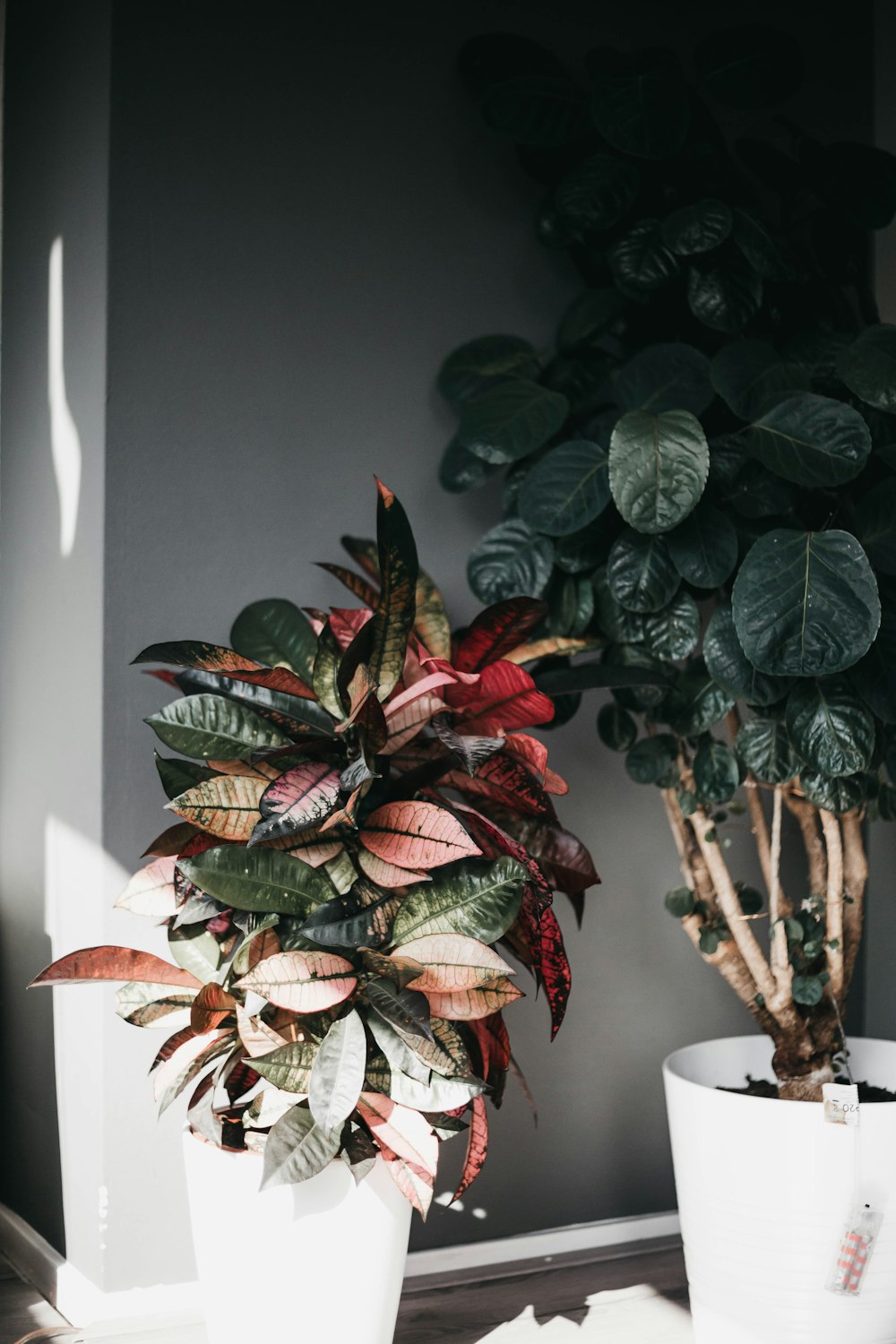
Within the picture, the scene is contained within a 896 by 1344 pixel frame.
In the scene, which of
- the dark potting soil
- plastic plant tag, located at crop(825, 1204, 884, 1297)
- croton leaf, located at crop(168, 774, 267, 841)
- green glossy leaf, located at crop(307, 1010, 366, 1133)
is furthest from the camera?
the dark potting soil

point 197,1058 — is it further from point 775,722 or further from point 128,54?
point 128,54

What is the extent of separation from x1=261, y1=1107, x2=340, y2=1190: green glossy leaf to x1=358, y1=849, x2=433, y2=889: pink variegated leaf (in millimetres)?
288

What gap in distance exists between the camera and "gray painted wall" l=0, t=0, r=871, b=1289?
192 cm

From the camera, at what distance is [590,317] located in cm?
211

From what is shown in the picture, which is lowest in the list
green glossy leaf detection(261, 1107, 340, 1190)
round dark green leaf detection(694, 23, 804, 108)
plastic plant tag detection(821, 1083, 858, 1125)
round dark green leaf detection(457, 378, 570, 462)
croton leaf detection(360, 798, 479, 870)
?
plastic plant tag detection(821, 1083, 858, 1125)

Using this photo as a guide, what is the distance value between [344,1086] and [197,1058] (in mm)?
283

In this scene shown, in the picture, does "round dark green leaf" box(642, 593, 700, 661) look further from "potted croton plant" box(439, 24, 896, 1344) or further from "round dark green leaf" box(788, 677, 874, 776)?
"round dark green leaf" box(788, 677, 874, 776)

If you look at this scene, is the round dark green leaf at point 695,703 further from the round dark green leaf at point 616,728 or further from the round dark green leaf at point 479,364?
the round dark green leaf at point 479,364

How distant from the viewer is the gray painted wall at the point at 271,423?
1.92m

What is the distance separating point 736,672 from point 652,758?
288 millimetres

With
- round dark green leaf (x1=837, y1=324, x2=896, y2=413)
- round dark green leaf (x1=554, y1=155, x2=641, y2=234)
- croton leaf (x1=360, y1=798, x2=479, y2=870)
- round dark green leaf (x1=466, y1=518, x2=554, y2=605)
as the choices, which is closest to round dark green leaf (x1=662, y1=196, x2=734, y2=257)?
round dark green leaf (x1=554, y1=155, x2=641, y2=234)

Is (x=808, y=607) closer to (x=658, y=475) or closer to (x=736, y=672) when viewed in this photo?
(x=736, y=672)

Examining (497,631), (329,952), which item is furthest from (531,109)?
(329,952)

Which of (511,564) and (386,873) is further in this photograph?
(511,564)
